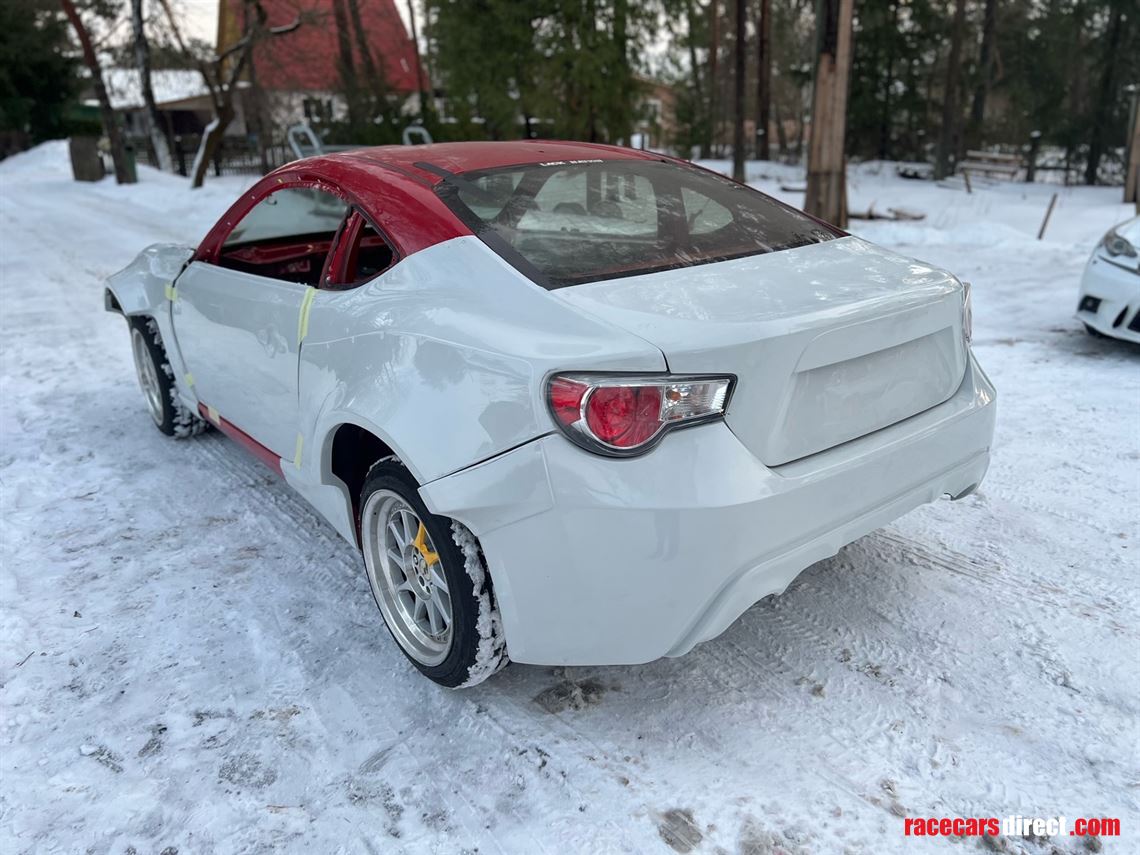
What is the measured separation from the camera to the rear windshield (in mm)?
2471

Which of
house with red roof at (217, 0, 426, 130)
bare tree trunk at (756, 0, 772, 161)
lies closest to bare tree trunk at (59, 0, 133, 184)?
house with red roof at (217, 0, 426, 130)

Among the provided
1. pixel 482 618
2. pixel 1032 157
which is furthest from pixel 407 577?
pixel 1032 157

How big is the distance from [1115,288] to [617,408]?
193 inches

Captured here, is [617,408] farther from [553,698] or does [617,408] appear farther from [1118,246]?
[1118,246]

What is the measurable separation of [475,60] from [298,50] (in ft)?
32.7

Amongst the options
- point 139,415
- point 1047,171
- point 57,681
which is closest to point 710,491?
point 57,681

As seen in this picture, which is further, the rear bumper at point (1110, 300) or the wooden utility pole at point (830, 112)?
the wooden utility pole at point (830, 112)

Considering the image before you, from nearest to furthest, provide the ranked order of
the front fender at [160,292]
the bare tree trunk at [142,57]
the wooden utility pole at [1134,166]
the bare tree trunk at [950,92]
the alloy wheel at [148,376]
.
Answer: the front fender at [160,292], the alloy wheel at [148,376], the wooden utility pole at [1134,166], the bare tree trunk at [950,92], the bare tree trunk at [142,57]

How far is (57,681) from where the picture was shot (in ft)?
8.73

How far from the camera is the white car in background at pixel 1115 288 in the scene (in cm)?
536

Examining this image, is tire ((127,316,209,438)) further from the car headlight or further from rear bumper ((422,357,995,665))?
the car headlight

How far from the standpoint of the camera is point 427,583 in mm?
2574

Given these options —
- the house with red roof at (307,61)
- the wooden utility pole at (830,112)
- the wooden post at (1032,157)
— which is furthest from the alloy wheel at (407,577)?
the house with red roof at (307,61)

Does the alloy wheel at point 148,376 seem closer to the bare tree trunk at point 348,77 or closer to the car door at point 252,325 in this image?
the car door at point 252,325
